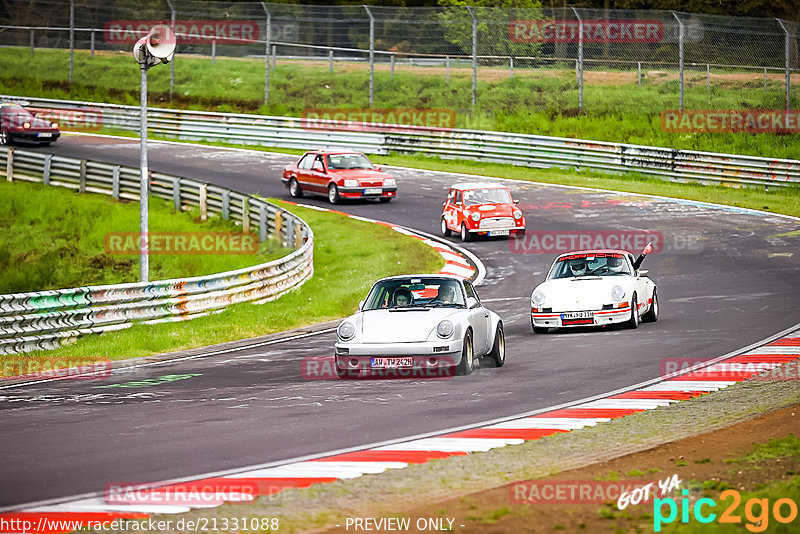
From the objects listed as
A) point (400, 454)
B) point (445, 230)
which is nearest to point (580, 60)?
point (445, 230)

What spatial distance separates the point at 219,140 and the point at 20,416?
33.9 meters

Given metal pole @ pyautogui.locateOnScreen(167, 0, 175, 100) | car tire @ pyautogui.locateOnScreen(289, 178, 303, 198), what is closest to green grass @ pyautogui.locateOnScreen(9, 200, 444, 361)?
car tire @ pyautogui.locateOnScreen(289, 178, 303, 198)

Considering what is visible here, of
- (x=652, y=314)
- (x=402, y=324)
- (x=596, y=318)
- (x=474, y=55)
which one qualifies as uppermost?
(x=474, y=55)

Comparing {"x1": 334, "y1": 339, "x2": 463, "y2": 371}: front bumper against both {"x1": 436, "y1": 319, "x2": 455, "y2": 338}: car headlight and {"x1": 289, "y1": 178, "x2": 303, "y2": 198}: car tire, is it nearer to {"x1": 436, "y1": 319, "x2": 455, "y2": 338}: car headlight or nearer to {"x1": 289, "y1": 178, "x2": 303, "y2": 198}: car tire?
{"x1": 436, "y1": 319, "x2": 455, "y2": 338}: car headlight

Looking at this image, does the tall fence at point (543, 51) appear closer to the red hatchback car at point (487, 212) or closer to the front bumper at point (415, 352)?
the red hatchback car at point (487, 212)

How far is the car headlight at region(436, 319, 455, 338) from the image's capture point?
41.8ft

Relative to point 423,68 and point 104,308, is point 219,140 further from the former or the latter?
point 104,308

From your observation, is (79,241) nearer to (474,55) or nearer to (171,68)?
(474,55)

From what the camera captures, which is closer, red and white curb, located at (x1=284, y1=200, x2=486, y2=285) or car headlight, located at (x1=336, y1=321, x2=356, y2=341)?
car headlight, located at (x1=336, y1=321, x2=356, y2=341)

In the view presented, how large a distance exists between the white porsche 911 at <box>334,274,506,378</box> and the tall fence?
2313 cm

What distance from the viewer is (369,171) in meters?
33.0

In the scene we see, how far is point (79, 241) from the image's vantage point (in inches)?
1220

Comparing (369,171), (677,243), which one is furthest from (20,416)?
(369,171)

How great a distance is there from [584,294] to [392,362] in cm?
499
